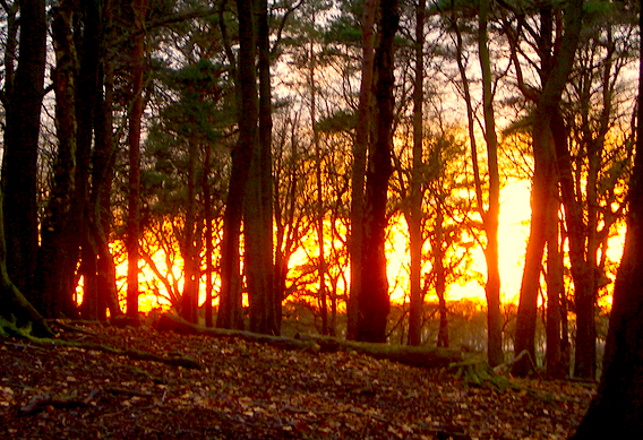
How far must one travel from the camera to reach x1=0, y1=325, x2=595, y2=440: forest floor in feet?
17.9

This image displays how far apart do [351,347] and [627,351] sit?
6817 millimetres

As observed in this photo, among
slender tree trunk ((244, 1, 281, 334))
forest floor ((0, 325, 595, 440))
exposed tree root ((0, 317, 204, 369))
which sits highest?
slender tree trunk ((244, 1, 281, 334))

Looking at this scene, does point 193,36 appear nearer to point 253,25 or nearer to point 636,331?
point 253,25

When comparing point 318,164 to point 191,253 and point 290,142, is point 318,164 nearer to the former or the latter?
point 290,142

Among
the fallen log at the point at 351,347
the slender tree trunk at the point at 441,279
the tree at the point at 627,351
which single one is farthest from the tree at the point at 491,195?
the slender tree trunk at the point at 441,279

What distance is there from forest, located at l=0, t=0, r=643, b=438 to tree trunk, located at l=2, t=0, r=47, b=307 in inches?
1.0

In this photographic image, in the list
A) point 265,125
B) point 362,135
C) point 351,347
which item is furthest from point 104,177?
point 351,347

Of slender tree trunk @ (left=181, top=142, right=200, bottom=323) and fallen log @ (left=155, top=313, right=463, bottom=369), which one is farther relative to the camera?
slender tree trunk @ (left=181, top=142, right=200, bottom=323)

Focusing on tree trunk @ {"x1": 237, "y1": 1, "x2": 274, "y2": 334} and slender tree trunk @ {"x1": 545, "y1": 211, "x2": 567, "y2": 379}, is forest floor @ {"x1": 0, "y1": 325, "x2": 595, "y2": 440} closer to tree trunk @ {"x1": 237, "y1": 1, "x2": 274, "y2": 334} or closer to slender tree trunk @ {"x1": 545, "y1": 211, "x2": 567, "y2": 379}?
tree trunk @ {"x1": 237, "y1": 1, "x2": 274, "y2": 334}

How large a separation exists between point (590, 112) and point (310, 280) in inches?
779

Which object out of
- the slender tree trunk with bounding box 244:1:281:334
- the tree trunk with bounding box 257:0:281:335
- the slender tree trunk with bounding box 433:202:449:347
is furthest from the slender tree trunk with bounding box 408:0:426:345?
the slender tree trunk with bounding box 244:1:281:334

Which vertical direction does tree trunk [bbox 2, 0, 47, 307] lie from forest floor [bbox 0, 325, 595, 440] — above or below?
above

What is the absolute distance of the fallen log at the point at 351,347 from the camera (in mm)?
10969

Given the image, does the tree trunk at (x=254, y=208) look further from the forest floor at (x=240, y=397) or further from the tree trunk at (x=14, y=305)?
the tree trunk at (x=14, y=305)
